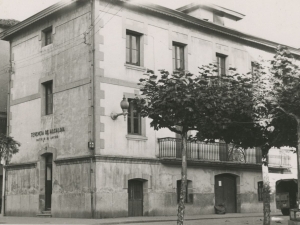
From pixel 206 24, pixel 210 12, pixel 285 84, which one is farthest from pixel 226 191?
pixel 285 84

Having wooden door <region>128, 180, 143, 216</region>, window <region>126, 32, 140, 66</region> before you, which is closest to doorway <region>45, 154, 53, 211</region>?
wooden door <region>128, 180, 143, 216</region>

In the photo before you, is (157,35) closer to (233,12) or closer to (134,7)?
(134,7)

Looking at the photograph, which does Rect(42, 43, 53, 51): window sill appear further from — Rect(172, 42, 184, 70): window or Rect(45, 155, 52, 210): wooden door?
Rect(172, 42, 184, 70): window

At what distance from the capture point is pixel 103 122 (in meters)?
23.0

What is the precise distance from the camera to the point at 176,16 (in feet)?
87.1

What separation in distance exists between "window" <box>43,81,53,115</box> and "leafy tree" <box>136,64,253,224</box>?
9.39m

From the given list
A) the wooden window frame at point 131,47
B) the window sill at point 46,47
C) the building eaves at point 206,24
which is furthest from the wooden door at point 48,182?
the building eaves at point 206,24

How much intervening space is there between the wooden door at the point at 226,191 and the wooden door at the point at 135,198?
537 centimetres

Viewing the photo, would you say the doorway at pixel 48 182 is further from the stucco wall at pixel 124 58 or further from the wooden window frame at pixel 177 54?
the wooden window frame at pixel 177 54

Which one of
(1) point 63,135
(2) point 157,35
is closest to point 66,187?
(1) point 63,135

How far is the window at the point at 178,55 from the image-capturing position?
26.9 metres

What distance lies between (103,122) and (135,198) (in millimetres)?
Answer: 3889

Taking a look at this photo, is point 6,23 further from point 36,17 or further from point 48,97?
point 48,97

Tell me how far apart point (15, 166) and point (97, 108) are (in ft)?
23.1
